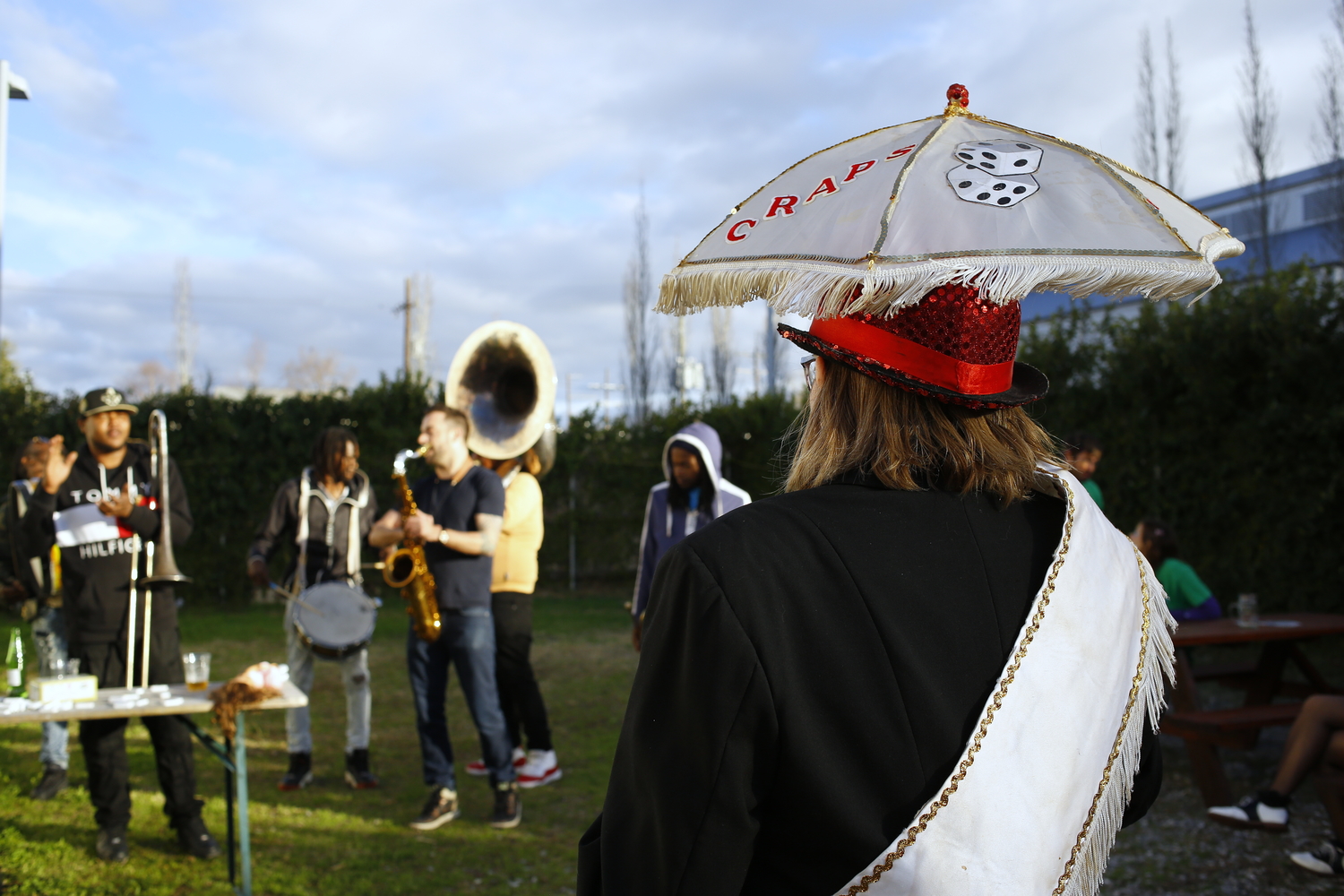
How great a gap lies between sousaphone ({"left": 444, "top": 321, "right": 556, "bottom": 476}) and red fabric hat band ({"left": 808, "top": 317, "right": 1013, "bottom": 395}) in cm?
469

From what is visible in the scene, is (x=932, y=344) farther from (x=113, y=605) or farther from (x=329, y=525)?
(x=329, y=525)

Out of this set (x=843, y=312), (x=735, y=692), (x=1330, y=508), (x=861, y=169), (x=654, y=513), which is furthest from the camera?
(x=1330, y=508)

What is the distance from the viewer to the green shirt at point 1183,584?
6.01m

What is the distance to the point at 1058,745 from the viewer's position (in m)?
1.32

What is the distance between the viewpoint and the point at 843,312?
1325 mm

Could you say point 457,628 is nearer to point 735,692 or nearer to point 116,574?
point 116,574

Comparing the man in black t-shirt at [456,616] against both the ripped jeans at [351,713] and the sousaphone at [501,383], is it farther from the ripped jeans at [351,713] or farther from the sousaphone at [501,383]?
the sousaphone at [501,383]

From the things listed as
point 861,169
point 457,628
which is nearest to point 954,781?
point 861,169

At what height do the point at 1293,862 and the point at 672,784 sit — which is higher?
the point at 672,784

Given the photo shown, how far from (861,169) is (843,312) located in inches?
10.8

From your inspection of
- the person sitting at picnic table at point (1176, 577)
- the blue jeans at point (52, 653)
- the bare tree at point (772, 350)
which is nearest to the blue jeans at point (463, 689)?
the blue jeans at point (52, 653)

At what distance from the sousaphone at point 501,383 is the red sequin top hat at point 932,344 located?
469 cm

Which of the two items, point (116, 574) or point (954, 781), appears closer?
point (954, 781)

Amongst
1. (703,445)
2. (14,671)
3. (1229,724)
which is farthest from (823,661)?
(1229,724)
